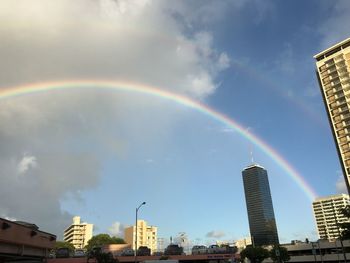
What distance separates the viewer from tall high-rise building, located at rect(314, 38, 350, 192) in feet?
438

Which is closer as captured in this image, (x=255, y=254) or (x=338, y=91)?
(x=255, y=254)

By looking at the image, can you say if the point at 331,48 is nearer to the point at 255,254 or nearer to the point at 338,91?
the point at 338,91

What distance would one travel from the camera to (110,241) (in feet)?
599

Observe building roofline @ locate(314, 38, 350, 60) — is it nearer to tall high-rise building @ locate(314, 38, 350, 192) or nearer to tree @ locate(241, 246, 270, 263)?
tall high-rise building @ locate(314, 38, 350, 192)

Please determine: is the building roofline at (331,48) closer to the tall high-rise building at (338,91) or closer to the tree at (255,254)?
the tall high-rise building at (338,91)

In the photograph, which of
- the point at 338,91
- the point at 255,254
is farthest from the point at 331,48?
the point at 255,254

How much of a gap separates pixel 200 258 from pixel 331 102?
81.5m

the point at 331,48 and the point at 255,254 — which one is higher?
the point at 331,48

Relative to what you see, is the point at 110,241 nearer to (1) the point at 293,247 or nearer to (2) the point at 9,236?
(1) the point at 293,247

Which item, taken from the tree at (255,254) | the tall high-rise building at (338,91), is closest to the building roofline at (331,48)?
the tall high-rise building at (338,91)

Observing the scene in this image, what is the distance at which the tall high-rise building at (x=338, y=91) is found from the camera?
438 ft

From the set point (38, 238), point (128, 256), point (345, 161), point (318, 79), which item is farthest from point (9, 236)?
point (318, 79)

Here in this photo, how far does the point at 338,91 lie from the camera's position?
142 metres

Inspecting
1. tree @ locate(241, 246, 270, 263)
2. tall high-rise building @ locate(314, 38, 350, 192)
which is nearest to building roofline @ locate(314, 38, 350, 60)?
tall high-rise building @ locate(314, 38, 350, 192)
